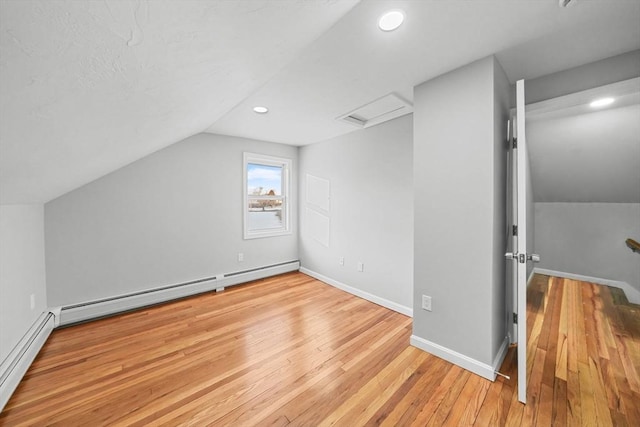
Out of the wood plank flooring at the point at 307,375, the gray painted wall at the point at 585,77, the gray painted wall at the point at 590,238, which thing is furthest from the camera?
the gray painted wall at the point at 590,238

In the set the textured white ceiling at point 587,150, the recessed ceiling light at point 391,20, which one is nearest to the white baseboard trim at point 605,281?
the textured white ceiling at point 587,150

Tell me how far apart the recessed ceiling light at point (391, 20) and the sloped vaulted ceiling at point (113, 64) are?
0.22 metres

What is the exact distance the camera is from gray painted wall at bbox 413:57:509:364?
162 centimetres

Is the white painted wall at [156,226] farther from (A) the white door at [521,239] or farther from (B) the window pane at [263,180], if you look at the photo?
(A) the white door at [521,239]

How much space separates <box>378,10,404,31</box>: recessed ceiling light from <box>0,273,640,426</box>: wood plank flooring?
2.22 meters

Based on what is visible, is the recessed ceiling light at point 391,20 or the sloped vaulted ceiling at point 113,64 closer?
the sloped vaulted ceiling at point 113,64

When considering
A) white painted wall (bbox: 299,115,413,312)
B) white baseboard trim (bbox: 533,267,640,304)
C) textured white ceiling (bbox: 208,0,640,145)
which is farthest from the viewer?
white baseboard trim (bbox: 533,267,640,304)

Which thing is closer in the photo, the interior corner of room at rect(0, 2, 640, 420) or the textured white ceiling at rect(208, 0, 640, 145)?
the textured white ceiling at rect(208, 0, 640, 145)

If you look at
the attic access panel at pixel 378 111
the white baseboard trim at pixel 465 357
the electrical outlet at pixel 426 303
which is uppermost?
the attic access panel at pixel 378 111

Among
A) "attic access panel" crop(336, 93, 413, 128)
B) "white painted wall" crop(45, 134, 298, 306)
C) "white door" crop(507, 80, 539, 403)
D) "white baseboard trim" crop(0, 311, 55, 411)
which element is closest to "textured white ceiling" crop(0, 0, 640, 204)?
"attic access panel" crop(336, 93, 413, 128)

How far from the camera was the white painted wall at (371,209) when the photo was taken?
2.59 metres

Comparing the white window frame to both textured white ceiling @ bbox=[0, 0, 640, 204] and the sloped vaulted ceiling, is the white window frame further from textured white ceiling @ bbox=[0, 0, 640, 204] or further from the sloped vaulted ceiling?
the sloped vaulted ceiling

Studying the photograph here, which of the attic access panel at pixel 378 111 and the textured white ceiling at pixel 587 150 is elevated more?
the attic access panel at pixel 378 111

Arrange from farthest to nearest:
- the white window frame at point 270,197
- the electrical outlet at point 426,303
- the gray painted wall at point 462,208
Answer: the white window frame at point 270,197
the electrical outlet at point 426,303
the gray painted wall at point 462,208
